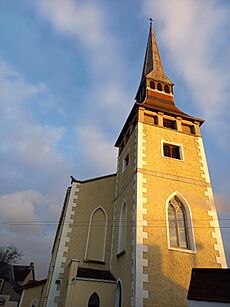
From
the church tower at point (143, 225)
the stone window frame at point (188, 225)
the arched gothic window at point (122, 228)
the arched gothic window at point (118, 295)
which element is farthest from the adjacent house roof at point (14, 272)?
the stone window frame at point (188, 225)

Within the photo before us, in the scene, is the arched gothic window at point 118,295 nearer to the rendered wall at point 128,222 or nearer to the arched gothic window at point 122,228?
the rendered wall at point 128,222

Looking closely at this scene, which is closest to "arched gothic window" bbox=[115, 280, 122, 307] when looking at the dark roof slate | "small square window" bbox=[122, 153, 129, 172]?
the dark roof slate

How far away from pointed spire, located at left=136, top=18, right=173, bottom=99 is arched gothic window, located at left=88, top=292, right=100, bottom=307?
55.0ft

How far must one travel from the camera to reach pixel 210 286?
21.5 ft

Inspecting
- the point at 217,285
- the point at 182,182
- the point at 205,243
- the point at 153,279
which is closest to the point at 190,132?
the point at 182,182

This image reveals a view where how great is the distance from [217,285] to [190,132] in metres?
10.7

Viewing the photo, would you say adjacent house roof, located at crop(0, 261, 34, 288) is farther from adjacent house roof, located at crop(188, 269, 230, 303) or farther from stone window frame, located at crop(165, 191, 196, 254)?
adjacent house roof, located at crop(188, 269, 230, 303)

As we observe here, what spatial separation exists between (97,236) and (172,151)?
6396 millimetres

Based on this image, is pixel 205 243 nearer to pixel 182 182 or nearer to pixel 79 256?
pixel 182 182

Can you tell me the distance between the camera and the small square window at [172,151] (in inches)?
552

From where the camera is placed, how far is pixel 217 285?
649cm

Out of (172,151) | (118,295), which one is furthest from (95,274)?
(172,151)

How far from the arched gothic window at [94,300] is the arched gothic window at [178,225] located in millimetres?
3919

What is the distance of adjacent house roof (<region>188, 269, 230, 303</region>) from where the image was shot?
6.20 m
